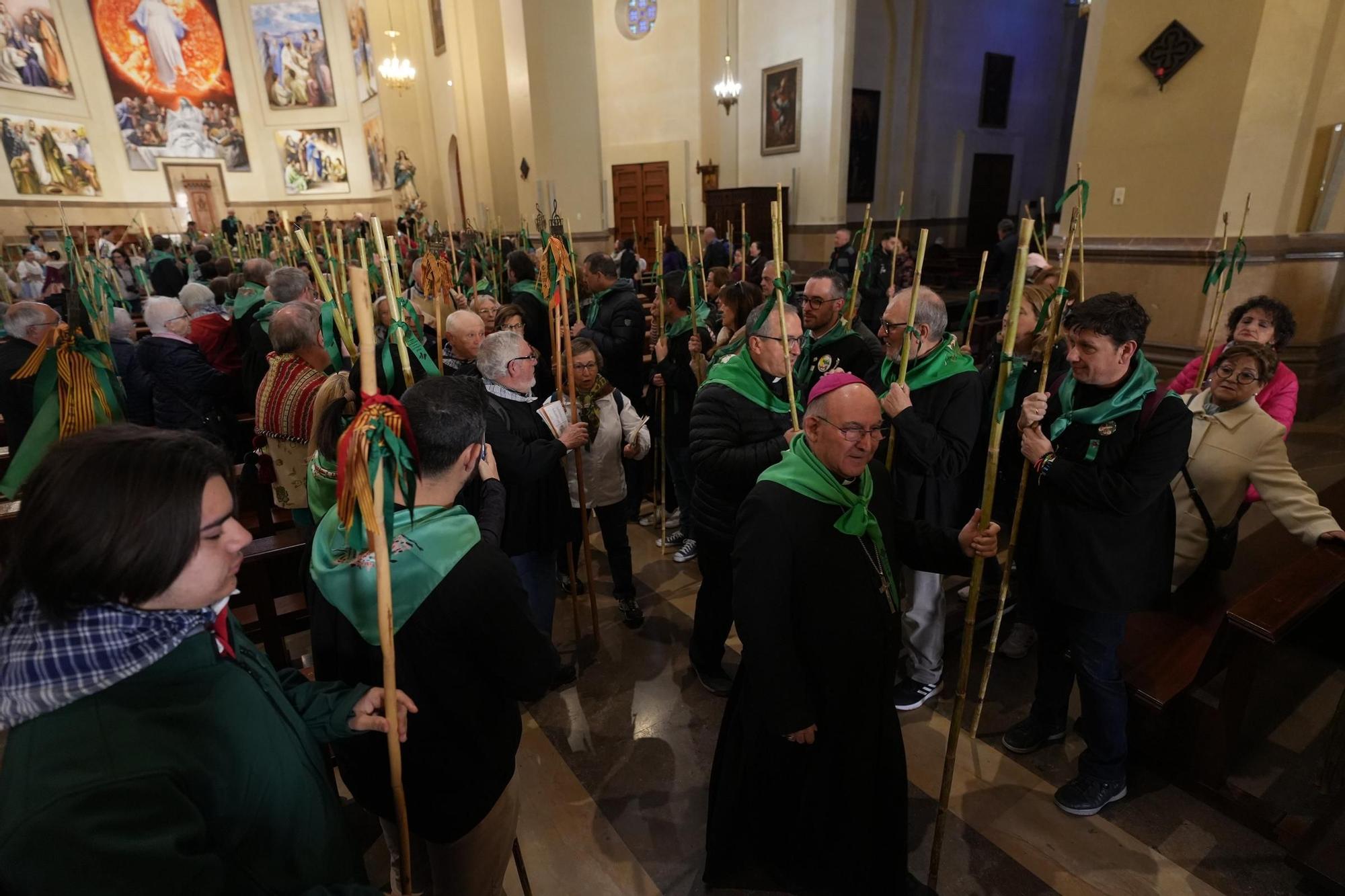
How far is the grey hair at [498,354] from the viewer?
8.82ft

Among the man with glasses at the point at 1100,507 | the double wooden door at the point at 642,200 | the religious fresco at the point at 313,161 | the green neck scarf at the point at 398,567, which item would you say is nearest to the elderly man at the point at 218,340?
the green neck scarf at the point at 398,567

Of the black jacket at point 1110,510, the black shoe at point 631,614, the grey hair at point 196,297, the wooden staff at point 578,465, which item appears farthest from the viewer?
the grey hair at point 196,297

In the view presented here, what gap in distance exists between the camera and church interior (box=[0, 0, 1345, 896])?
7.93ft

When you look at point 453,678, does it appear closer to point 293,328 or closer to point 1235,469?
point 293,328

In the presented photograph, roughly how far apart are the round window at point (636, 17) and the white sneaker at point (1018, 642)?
1487 centimetres

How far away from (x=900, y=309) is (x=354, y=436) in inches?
86.5

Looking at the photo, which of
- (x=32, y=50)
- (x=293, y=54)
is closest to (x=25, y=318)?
(x=32, y=50)

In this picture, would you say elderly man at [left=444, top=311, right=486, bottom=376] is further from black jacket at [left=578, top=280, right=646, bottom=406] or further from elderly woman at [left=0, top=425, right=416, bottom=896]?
elderly woman at [left=0, top=425, right=416, bottom=896]

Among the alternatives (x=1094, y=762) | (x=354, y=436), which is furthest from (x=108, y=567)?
(x=1094, y=762)

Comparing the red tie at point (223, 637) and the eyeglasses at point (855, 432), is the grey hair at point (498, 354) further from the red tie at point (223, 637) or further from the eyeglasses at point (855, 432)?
the red tie at point (223, 637)

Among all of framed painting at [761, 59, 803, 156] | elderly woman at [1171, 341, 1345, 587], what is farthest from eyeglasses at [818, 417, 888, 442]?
framed painting at [761, 59, 803, 156]

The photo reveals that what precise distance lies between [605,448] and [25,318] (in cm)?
345

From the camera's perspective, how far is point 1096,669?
239cm

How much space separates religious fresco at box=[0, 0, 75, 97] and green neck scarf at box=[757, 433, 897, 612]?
24.3 metres
